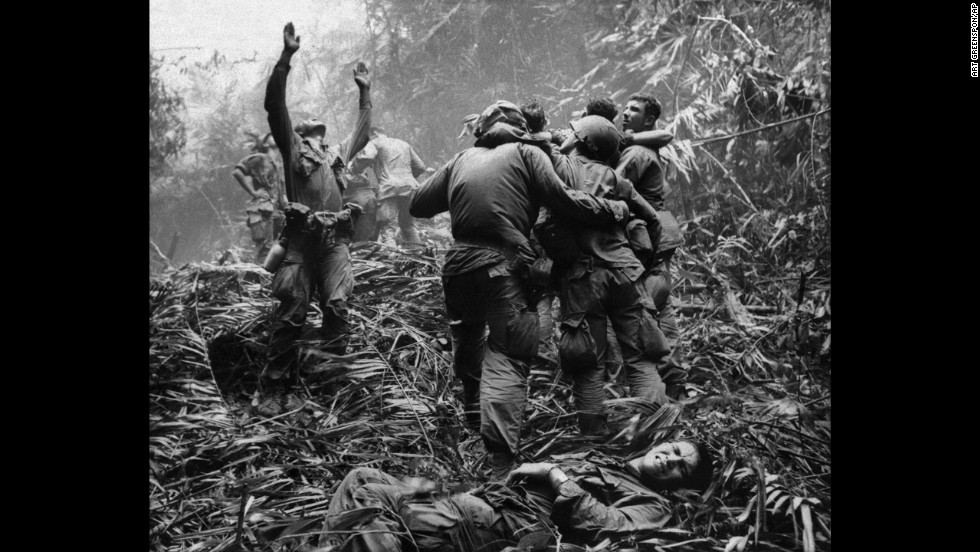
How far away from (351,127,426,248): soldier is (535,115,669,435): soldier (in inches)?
29.4

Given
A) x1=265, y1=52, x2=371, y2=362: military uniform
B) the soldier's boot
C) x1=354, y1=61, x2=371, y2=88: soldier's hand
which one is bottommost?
the soldier's boot

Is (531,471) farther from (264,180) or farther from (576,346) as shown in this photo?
(264,180)

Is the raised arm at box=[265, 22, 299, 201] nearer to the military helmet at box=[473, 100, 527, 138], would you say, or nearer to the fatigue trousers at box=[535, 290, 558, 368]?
the military helmet at box=[473, 100, 527, 138]

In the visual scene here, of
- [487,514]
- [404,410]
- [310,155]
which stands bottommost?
[487,514]

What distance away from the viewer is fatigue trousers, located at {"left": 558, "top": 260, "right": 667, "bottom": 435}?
3.40 meters

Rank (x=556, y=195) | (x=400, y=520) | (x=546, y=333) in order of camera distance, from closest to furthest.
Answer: (x=400, y=520), (x=556, y=195), (x=546, y=333)

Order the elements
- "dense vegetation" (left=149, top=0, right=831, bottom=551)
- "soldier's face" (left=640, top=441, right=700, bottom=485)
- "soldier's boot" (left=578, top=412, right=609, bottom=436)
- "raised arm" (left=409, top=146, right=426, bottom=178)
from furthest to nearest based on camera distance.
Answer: "raised arm" (left=409, top=146, right=426, bottom=178)
"soldier's boot" (left=578, top=412, right=609, bottom=436)
"dense vegetation" (left=149, top=0, right=831, bottom=551)
"soldier's face" (left=640, top=441, right=700, bottom=485)

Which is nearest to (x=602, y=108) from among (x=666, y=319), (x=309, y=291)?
(x=666, y=319)

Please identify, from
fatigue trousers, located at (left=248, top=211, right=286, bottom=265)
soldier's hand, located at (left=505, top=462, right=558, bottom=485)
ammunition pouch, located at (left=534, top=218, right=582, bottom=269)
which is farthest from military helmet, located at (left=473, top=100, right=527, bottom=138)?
soldier's hand, located at (left=505, top=462, right=558, bottom=485)

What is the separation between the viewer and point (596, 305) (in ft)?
11.4

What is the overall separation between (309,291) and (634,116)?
180 cm

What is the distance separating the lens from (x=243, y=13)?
12.6 ft

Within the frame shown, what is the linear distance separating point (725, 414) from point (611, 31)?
206 cm

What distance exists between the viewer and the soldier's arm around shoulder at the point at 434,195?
3500 mm
